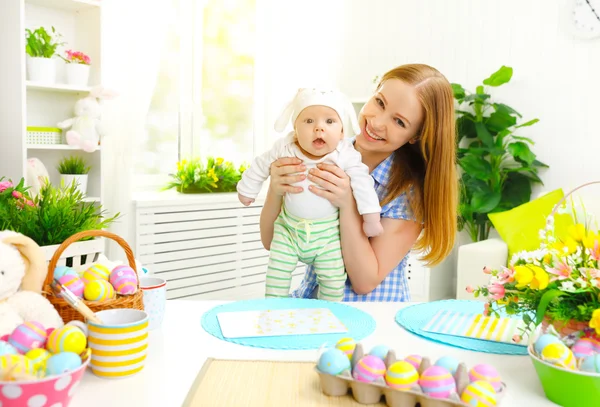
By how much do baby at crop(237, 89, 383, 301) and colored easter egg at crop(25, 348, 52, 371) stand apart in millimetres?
933

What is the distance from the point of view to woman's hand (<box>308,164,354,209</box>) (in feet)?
5.38

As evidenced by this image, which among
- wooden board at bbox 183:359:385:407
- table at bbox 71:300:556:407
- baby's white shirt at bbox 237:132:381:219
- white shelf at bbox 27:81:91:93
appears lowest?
table at bbox 71:300:556:407

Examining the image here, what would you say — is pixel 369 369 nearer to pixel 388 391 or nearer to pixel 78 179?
pixel 388 391

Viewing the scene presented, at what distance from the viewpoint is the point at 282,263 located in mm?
1727

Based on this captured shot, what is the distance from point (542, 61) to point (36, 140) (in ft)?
10.3

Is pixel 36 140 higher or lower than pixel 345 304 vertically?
higher

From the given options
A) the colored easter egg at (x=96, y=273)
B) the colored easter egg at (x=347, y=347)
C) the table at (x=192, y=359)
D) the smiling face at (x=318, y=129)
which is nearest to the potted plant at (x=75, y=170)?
the smiling face at (x=318, y=129)

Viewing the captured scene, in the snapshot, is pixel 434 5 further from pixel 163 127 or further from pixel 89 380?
pixel 89 380

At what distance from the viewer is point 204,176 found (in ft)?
12.8

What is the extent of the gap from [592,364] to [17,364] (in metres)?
0.81

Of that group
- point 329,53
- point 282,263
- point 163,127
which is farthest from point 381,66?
point 282,263

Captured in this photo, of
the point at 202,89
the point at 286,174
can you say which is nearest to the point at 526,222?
the point at 286,174

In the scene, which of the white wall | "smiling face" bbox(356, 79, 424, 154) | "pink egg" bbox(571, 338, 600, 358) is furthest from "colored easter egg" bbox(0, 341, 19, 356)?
the white wall

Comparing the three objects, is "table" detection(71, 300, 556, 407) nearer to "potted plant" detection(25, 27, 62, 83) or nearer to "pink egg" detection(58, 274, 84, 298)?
"pink egg" detection(58, 274, 84, 298)
